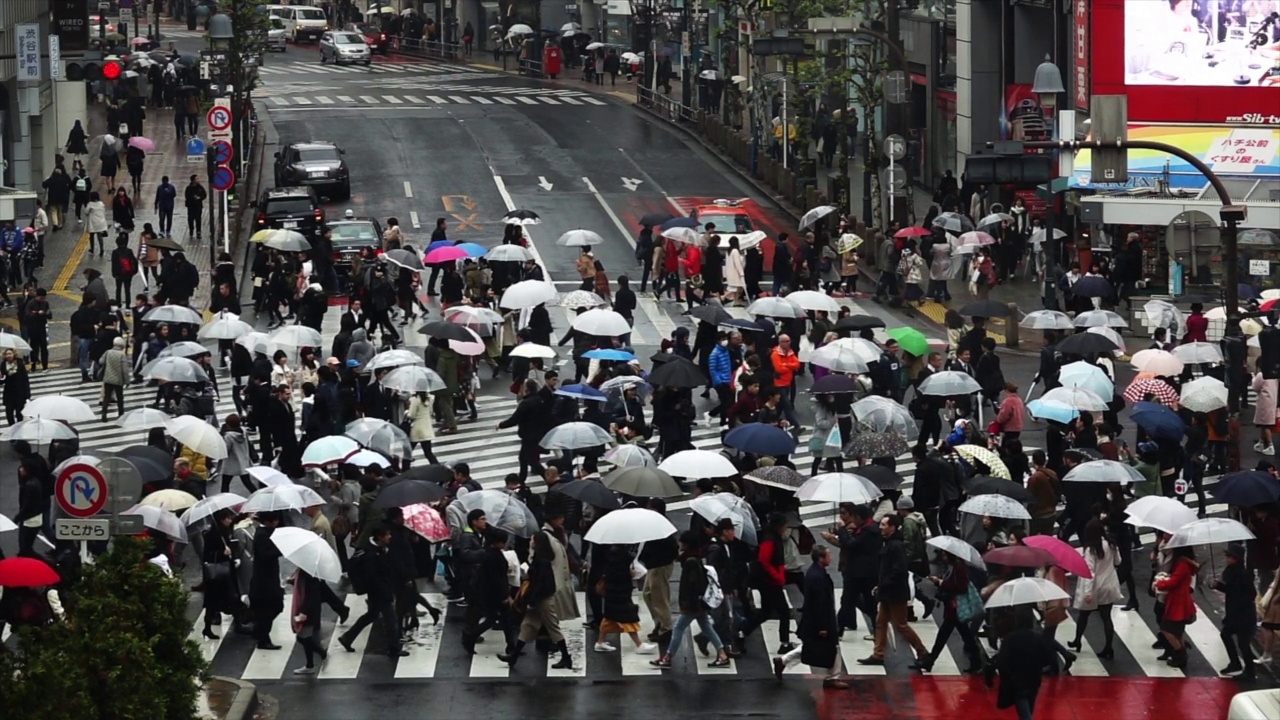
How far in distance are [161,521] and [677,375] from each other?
28.6ft

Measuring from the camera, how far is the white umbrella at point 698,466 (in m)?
23.0

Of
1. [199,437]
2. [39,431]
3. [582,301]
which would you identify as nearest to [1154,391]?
[582,301]

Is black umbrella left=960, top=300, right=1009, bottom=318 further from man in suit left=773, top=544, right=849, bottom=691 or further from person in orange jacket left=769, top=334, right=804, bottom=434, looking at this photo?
man in suit left=773, top=544, right=849, bottom=691

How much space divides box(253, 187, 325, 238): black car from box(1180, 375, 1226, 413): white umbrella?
73.6 ft

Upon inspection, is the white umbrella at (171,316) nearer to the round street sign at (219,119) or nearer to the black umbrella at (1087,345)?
the black umbrella at (1087,345)

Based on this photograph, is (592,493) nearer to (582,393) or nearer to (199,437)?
(199,437)

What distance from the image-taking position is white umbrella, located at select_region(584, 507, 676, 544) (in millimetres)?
19969

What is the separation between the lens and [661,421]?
28094 millimetres

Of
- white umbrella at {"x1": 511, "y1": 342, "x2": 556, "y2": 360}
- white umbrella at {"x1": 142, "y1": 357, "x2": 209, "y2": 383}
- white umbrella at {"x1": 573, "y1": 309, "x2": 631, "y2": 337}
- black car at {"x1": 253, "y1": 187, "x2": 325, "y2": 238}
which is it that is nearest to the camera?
white umbrella at {"x1": 142, "y1": 357, "x2": 209, "y2": 383}

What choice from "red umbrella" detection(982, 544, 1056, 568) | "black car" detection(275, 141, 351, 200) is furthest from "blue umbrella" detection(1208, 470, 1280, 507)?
"black car" detection(275, 141, 351, 200)

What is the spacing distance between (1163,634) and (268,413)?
485 inches

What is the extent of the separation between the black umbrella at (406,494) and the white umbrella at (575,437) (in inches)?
128

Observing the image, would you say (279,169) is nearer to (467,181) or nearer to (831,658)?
(467,181)

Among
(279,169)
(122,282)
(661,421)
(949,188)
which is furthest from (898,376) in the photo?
(279,169)
